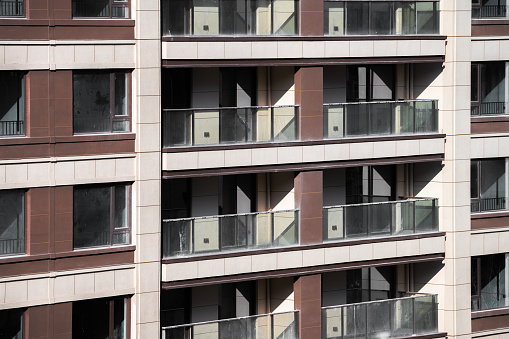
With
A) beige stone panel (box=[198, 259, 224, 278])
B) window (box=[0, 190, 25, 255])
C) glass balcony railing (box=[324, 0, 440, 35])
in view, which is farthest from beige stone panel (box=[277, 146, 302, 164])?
window (box=[0, 190, 25, 255])

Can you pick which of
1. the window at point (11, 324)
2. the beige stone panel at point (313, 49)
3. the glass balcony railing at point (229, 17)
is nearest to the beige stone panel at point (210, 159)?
the glass balcony railing at point (229, 17)

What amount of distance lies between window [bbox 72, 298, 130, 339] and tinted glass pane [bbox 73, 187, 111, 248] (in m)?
1.65

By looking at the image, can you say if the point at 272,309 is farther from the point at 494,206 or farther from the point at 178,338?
the point at 494,206

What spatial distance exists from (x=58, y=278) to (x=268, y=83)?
921 centimetres

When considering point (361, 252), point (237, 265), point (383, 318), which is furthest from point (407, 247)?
point (237, 265)

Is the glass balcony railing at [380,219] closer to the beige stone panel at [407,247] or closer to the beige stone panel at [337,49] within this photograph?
the beige stone panel at [407,247]

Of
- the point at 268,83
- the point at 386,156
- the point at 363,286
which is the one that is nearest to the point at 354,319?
the point at 363,286

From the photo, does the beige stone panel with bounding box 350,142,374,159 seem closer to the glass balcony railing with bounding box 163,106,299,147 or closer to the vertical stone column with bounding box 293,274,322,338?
the glass balcony railing with bounding box 163,106,299,147

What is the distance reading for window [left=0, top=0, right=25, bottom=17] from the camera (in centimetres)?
3192

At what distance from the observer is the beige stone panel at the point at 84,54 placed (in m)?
32.6

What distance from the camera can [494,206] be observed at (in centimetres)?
4003

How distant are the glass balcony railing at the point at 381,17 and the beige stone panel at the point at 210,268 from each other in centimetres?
766

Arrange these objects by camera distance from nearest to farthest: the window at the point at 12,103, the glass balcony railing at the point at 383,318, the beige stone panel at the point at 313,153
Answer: the window at the point at 12,103 < the beige stone panel at the point at 313,153 < the glass balcony railing at the point at 383,318

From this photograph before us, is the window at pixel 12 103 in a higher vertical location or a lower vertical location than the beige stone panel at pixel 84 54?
lower
